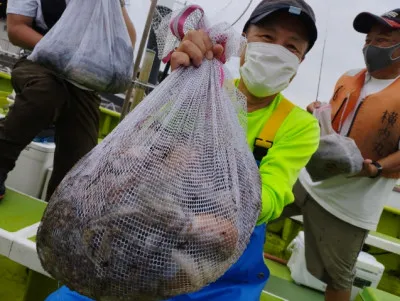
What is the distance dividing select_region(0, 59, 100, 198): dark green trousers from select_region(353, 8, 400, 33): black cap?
5.53 feet

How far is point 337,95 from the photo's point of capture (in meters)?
2.35

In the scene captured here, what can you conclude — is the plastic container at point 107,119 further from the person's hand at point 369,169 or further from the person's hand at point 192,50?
the person's hand at point 192,50

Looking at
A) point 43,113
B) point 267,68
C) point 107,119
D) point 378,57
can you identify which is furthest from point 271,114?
point 107,119

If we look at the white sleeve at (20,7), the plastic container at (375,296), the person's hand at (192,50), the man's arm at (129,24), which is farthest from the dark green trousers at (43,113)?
the plastic container at (375,296)

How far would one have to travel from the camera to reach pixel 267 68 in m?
1.35

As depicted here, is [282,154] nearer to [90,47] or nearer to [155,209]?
[155,209]

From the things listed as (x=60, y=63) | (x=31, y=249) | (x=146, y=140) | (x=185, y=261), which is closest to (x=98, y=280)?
(x=185, y=261)

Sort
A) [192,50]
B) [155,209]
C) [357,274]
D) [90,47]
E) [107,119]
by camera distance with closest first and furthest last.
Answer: [155,209], [192,50], [90,47], [357,274], [107,119]

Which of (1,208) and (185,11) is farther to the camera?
(1,208)

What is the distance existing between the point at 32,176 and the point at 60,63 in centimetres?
143

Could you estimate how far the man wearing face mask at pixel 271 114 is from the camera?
1.23 meters

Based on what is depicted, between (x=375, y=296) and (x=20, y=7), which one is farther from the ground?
(x=20, y=7)

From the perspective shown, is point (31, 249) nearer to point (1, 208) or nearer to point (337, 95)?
point (1, 208)

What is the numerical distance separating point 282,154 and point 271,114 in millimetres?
237
